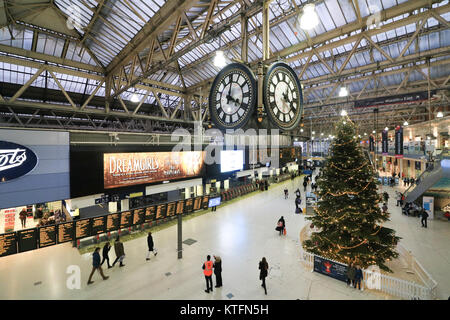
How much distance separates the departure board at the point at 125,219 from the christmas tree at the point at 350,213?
23.2ft

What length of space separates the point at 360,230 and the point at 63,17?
630 inches

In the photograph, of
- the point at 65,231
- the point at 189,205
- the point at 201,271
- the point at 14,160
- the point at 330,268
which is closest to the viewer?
the point at 14,160

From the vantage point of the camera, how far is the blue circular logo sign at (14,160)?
523 centimetres

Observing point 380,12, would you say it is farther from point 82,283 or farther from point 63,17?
point 82,283

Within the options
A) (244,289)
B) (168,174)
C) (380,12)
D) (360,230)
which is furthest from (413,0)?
(244,289)

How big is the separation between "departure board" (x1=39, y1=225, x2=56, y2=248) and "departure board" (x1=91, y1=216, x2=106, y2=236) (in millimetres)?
987

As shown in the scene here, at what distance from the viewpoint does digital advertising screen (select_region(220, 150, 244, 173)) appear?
32.6ft

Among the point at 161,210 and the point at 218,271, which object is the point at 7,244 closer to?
the point at 161,210

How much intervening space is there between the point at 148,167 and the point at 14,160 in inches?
137

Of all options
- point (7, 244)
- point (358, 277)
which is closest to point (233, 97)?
point (7, 244)

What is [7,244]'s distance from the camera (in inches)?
221

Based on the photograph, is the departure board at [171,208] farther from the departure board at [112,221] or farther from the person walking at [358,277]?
the person walking at [358,277]

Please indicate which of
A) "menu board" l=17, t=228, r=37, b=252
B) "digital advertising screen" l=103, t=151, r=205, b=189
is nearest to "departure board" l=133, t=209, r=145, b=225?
"digital advertising screen" l=103, t=151, r=205, b=189

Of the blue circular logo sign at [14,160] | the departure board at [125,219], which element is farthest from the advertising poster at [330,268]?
the blue circular logo sign at [14,160]
